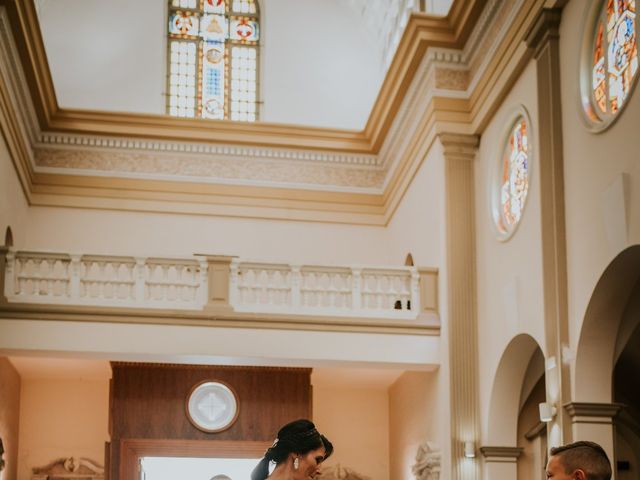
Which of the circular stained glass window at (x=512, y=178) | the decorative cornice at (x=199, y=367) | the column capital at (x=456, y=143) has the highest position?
the column capital at (x=456, y=143)

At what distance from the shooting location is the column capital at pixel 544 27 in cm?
1224

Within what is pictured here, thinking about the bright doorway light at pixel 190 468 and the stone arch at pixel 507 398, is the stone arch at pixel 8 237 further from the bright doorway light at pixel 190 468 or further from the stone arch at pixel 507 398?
the stone arch at pixel 507 398

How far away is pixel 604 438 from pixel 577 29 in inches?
170

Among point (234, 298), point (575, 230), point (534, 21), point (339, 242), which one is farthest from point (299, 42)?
point (575, 230)

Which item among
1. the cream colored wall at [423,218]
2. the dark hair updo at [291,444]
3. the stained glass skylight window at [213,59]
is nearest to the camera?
the dark hair updo at [291,444]

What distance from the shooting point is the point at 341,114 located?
21.4 m

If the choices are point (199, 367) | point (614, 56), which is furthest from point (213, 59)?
point (614, 56)

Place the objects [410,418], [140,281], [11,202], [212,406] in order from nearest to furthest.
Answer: [140,281] < [11,202] < [410,418] < [212,406]

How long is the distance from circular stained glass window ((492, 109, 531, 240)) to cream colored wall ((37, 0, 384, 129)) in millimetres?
7042

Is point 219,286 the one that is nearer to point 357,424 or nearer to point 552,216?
point 357,424

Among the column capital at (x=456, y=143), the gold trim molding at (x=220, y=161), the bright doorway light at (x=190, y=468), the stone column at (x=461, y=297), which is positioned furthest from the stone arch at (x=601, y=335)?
the bright doorway light at (x=190, y=468)

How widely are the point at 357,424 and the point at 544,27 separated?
31.1 feet

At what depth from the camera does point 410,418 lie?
693 inches

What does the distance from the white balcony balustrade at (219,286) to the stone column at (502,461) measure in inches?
91.7
